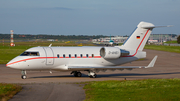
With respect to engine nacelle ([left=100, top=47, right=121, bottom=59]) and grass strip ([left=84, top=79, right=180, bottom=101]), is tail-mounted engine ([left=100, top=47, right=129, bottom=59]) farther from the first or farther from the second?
grass strip ([left=84, top=79, right=180, bottom=101])

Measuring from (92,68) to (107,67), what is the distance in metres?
1.47

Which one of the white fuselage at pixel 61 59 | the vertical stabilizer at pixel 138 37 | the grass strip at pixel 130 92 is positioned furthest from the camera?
the vertical stabilizer at pixel 138 37

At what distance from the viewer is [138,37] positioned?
27672mm

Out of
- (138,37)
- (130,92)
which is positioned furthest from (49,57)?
(130,92)

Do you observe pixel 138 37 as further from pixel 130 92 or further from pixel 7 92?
pixel 7 92

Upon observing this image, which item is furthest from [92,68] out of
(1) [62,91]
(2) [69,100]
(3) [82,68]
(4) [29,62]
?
(2) [69,100]

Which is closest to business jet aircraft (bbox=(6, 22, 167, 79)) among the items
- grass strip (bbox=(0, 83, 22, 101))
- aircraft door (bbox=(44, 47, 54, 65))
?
aircraft door (bbox=(44, 47, 54, 65))

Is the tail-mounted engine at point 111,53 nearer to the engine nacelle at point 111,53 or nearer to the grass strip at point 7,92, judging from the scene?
the engine nacelle at point 111,53

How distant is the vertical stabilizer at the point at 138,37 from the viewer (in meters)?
27.5

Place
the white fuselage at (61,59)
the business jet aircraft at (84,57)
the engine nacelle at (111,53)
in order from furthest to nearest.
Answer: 1. the engine nacelle at (111,53)
2. the business jet aircraft at (84,57)
3. the white fuselage at (61,59)

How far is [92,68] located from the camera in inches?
978

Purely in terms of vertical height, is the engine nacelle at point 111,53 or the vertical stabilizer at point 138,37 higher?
the vertical stabilizer at point 138,37

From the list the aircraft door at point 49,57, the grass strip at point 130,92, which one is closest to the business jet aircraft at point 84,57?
the aircraft door at point 49,57

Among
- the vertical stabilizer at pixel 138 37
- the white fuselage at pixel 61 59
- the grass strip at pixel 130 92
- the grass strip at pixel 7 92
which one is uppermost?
the vertical stabilizer at pixel 138 37
